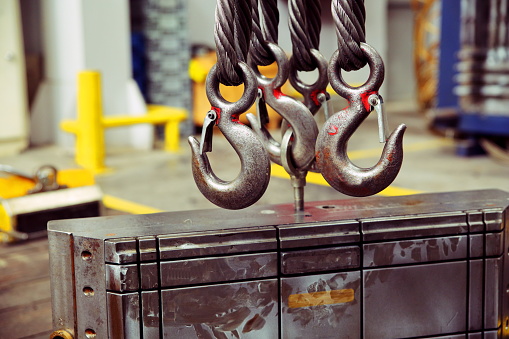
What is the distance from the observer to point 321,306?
122cm

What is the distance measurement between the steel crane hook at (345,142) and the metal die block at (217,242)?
18 centimetres

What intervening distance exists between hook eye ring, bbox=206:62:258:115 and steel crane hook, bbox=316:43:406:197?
0.44 feet

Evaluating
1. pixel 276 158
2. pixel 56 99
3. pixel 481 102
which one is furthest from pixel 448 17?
pixel 276 158

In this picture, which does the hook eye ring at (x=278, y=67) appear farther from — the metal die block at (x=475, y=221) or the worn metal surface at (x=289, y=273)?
the metal die block at (x=475, y=221)

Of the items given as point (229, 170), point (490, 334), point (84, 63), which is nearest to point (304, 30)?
point (490, 334)

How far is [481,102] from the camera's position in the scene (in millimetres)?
4801

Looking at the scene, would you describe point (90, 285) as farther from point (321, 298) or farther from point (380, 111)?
point (380, 111)

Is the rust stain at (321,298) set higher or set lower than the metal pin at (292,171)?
lower

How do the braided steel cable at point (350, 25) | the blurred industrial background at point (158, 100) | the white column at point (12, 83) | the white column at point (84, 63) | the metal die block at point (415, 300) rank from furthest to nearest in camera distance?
the white column at point (84, 63) < the white column at point (12, 83) < the blurred industrial background at point (158, 100) < the metal die block at point (415, 300) < the braided steel cable at point (350, 25)

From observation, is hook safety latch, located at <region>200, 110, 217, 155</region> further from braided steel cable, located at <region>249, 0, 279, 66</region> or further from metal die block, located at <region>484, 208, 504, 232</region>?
metal die block, located at <region>484, 208, 504, 232</region>

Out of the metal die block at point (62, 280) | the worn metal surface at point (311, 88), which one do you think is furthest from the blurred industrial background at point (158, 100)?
the metal die block at point (62, 280)

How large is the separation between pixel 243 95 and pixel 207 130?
0.29ft

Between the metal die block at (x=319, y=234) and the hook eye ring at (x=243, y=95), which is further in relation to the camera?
the metal die block at (x=319, y=234)

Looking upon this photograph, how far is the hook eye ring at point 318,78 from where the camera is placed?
1.23 meters
